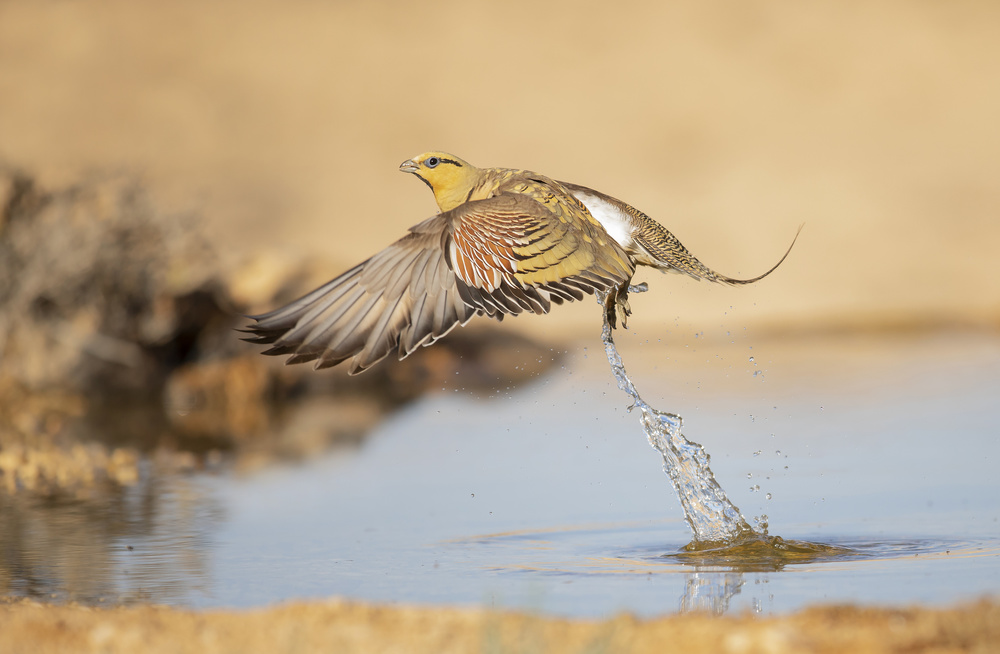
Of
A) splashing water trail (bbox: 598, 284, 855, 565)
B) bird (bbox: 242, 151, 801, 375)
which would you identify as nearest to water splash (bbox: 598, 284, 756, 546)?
splashing water trail (bbox: 598, 284, 855, 565)

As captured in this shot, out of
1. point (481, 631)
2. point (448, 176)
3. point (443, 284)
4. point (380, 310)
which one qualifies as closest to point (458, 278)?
point (443, 284)

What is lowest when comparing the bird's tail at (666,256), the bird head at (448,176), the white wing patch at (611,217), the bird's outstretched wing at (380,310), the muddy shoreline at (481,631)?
the muddy shoreline at (481,631)

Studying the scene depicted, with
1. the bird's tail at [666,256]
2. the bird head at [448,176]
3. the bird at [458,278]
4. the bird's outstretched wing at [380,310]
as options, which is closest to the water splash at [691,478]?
the bird's tail at [666,256]

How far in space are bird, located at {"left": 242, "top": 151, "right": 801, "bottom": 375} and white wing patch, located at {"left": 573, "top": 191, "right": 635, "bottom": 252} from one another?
16 centimetres

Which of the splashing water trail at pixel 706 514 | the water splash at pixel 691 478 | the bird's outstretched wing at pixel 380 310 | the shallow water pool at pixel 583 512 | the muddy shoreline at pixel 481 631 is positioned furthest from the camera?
the water splash at pixel 691 478

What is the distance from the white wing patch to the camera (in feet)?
19.3

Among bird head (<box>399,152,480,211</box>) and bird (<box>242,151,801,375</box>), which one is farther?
bird head (<box>399,152,480,211</box>)

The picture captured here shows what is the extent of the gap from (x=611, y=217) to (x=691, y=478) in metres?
1.51

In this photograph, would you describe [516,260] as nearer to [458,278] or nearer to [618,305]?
[458,278]

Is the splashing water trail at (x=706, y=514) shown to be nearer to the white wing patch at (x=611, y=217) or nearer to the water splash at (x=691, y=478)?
the water splash at (x=691, y=478)

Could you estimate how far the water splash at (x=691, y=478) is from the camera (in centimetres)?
608

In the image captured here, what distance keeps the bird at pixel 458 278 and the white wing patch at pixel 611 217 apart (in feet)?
0.53

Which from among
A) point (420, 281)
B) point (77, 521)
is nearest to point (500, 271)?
point (420, 281)

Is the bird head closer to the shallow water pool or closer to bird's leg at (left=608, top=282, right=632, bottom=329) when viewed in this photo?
bird's leg at (left=608, top=282, right=632, bottom=329)
